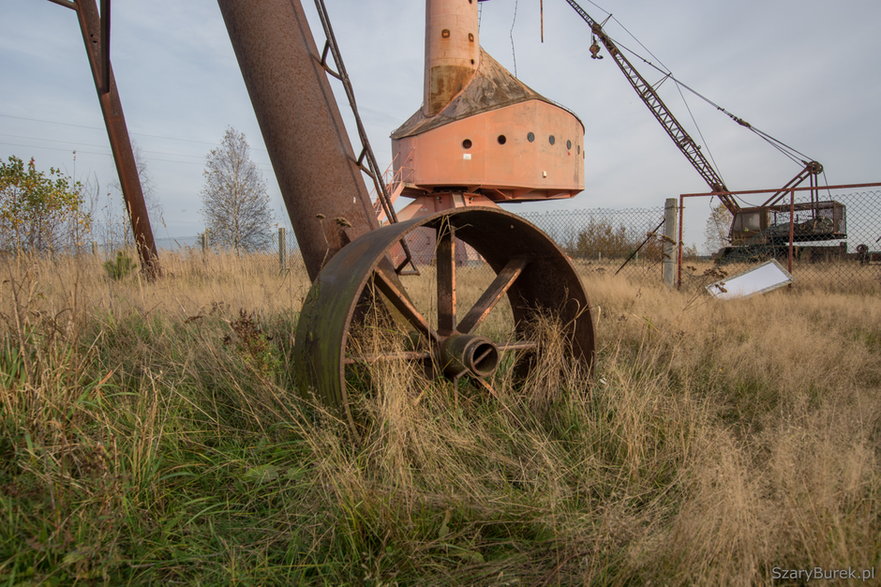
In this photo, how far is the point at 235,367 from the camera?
2.80 meters

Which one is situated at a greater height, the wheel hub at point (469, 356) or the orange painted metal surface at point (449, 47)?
the orange painted metal surface at point (449, 47)

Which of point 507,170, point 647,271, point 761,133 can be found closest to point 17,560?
point 647,271

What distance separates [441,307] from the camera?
313 centimetres

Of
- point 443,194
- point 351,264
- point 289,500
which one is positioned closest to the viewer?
point 289,500

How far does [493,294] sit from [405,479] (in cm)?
148

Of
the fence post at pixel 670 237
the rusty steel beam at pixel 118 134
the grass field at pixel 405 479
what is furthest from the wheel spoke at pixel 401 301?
the fence post at pixel 670 237

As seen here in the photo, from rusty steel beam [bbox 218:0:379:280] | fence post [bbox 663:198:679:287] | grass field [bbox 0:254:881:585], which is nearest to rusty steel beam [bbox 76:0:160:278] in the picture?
grass field [bbox 0:254:881:585]

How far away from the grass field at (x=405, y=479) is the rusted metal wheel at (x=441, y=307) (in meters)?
0.18

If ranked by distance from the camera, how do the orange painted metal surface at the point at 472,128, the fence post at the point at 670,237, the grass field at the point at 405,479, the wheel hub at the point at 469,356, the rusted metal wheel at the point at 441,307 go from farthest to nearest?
the orange painted metal surface at the point at 472,128 < the fence post at the point at 670,237 < the wheel hub at the point at 469,356 < the rusted metal wheel at the point at 441,307 < the grass field at the point at 405,479

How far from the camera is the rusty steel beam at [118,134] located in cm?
608

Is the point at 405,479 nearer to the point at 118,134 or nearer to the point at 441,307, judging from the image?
the point at 441,307

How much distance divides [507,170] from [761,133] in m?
9.86

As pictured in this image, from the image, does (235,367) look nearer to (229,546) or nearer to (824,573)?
(229,546)

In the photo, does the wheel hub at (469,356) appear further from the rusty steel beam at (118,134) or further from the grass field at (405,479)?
the rusty steel beam at (118,134)
